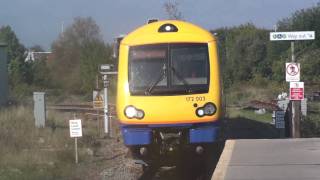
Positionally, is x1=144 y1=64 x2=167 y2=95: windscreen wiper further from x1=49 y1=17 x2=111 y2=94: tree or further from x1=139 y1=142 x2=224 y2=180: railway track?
x1=49 y1=17 x2=111 y2=94: tree

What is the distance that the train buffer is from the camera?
9.95 metres

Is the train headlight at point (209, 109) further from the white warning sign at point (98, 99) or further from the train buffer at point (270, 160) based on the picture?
the white warning sign at point (98, 99)

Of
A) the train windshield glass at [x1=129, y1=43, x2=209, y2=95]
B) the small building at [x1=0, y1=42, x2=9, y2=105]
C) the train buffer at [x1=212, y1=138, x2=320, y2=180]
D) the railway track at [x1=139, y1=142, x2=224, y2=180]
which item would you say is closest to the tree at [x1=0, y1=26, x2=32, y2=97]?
the small building at [x1=0, y1=42, x2=9, y2=105]

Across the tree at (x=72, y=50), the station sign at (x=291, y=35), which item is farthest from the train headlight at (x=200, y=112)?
the tree at (x=72, y=50)

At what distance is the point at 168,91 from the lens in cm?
1405

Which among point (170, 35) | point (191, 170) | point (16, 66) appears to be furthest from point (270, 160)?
point (16, 66)

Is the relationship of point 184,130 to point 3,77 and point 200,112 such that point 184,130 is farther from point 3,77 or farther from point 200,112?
point 3,77

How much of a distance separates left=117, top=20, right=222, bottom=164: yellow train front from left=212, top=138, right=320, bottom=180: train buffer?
0.89 meters

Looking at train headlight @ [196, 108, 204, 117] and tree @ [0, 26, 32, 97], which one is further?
tree @ [0, 26, 32, 97]

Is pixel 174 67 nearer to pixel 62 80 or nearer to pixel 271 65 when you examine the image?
pixel 271 65

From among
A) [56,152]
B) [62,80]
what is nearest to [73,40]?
[62,80]

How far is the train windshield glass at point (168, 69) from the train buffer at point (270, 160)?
151 centimetres

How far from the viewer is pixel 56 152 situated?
1927 centimetres

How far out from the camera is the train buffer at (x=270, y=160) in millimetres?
9945
